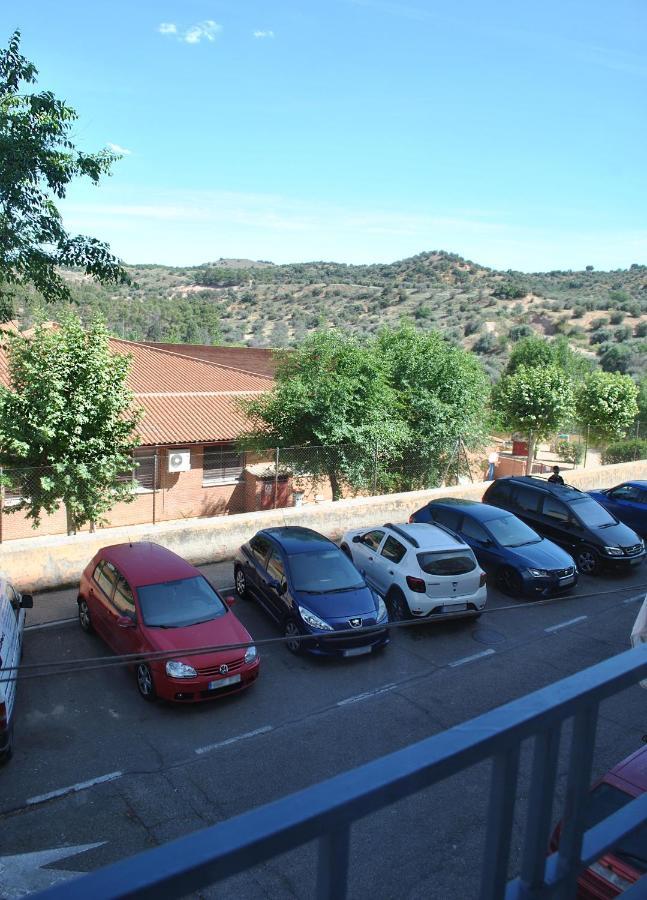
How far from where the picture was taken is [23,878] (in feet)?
20.9

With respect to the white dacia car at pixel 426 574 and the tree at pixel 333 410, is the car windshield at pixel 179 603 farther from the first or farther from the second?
the tree at pixel 333 410

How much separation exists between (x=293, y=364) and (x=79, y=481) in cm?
702

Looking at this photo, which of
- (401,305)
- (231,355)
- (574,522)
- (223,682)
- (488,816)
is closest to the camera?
(488,816)

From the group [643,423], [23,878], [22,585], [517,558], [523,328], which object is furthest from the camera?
[523,328]

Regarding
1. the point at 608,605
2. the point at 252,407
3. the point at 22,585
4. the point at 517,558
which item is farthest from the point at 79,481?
the point at 608,605

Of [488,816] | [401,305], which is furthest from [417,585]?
[401,305]

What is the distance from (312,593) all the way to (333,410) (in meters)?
8.13

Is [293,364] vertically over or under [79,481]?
over

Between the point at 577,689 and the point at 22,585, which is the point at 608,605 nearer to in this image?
the point at 22,585

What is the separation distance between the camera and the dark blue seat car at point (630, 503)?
1939 centimetres

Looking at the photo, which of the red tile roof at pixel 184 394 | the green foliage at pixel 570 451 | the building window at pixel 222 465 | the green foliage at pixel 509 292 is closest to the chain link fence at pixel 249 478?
the building window at pixel 222 465

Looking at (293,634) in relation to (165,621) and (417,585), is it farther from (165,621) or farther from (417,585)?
(417,585)

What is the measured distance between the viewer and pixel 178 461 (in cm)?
2319

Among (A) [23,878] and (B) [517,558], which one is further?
(B) [517,558]
